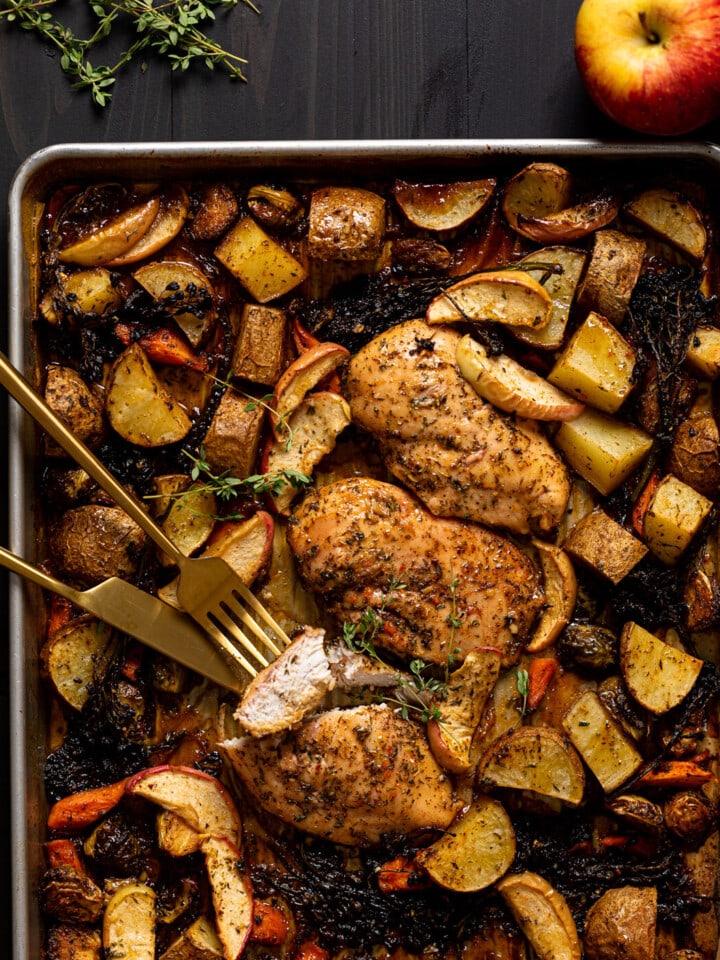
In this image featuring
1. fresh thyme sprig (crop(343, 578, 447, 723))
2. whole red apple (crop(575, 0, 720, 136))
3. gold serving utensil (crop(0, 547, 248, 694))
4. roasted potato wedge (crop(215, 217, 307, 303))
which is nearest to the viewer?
whole red apple (crop(575, 0, 720, 136))

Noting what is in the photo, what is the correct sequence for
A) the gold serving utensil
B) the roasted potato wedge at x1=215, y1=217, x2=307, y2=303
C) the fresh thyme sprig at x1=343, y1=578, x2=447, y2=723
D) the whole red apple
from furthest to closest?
the roasted potato wedge at x1=215, y1=217, x2=307, y2=303
the fresh thyme sprig at x1=343, y1=578, x2=447, y2=723
the gold serving utensil
the whole red apple

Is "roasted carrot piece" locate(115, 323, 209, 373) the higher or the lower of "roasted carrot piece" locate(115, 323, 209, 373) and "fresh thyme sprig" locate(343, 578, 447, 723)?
the higher

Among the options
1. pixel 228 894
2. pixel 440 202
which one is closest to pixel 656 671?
pixel 228 894

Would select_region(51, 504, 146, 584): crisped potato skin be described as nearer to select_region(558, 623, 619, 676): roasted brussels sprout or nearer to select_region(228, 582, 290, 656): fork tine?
select_region(228, 582, 290, 656): fork tine

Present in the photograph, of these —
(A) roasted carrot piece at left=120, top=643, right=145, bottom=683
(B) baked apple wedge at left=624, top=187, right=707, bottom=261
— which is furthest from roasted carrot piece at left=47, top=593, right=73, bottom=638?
(B) baked apple wedge at left=624, top=187, right=707, bottom=261

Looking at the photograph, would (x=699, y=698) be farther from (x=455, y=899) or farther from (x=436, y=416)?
(x=436, y=416)

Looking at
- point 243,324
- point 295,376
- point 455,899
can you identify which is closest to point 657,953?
point 455,899

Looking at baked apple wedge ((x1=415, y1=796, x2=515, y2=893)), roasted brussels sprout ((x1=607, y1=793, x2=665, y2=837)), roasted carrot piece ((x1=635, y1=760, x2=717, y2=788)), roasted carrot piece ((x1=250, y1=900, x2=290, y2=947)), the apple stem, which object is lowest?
roasted carrot piece ((x1=250, y1=900, x2=290, y2=947))

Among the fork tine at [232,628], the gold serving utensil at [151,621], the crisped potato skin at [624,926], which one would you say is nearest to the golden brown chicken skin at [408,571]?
the fork tine at [232,628]
